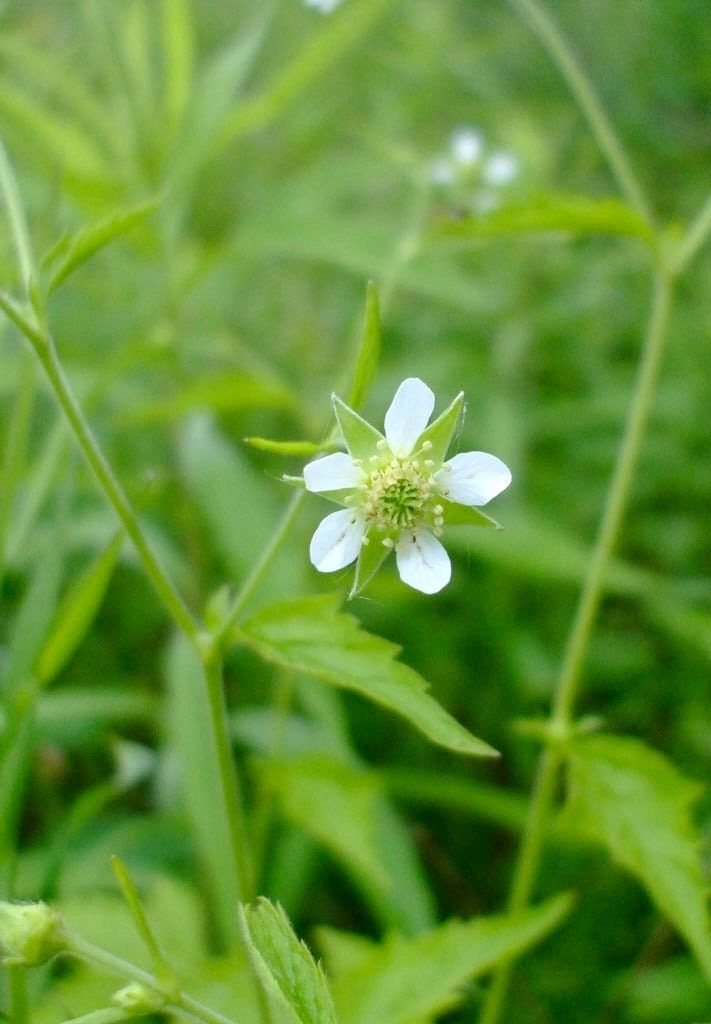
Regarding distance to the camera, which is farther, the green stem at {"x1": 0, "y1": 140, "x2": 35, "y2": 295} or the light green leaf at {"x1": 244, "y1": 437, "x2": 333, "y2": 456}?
the green stem at {"x1": 0, "y1": 140, "x2": 35, "y2": 295}

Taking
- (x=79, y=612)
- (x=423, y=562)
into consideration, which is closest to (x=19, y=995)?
(x=79, y=612)

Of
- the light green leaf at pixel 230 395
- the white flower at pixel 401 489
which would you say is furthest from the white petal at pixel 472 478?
the light green leaf at pixel 230 395

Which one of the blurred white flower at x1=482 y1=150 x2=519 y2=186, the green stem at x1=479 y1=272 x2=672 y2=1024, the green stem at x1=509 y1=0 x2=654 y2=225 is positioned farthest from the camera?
the blurred white flower at x1=482 y1=150 x2=519 y2=186

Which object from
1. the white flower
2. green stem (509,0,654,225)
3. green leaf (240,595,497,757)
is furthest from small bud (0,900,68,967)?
green stem (509,0,654,225)

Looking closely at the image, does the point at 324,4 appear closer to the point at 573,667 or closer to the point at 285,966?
the point at 573,667

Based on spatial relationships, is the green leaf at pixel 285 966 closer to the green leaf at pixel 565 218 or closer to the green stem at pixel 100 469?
the green stem at pixel 100 469

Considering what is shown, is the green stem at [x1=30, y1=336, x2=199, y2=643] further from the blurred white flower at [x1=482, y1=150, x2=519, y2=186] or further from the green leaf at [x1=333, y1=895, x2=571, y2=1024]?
the blurred white flower at [x1=482, y1=150, x2=519, y2=186]
